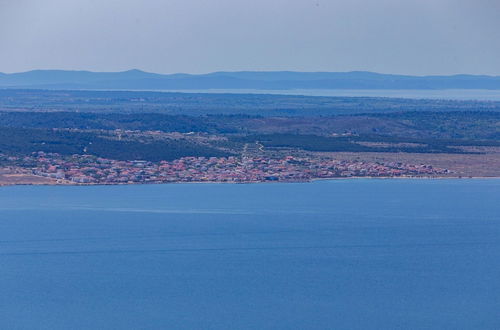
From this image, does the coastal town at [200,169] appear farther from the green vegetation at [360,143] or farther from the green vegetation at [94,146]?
the green vegetation at [360,143]

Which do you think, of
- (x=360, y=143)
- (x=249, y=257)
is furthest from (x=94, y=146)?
(x=249, y=257)

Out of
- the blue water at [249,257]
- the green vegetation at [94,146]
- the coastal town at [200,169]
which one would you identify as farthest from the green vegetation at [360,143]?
the blue water at [249,257]

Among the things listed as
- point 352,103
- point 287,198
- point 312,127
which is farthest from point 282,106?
point 287,198

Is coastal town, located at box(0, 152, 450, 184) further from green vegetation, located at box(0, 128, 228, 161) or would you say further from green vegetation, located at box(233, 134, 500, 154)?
green vegetation, located at box(233, 134, 500, 154)

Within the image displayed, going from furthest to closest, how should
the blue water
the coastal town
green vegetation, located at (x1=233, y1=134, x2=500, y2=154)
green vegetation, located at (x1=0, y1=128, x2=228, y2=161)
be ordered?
green vegetation, located at (x1=233, y1=134, x2=500, y2=154)
green vegetation, located at (x1=0, y1=128, x2=228, y2=161)
the coastal town
the blue water

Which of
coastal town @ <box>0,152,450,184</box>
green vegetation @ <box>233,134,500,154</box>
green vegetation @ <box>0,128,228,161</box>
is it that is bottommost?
green vegetation @ <box>233,134,500,154</box>

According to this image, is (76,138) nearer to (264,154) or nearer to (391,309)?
(264,154)

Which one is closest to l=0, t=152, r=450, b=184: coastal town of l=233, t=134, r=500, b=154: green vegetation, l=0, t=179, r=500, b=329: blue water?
l=0, t=179, r=500, b=329: blue water
